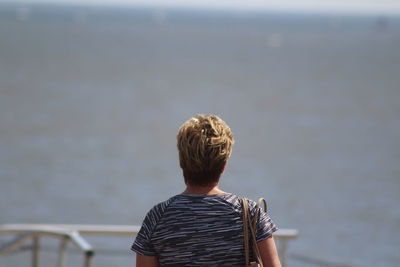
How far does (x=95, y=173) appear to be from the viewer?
103 feet

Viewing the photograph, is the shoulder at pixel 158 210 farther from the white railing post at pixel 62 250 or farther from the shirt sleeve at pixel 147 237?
the white railing post at pixel 62 250

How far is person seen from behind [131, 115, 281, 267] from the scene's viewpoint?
2.62m

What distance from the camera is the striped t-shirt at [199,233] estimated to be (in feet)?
8.62

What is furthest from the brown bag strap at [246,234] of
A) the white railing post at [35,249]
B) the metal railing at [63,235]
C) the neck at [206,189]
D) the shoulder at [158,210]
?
the white railing post at [35,249]

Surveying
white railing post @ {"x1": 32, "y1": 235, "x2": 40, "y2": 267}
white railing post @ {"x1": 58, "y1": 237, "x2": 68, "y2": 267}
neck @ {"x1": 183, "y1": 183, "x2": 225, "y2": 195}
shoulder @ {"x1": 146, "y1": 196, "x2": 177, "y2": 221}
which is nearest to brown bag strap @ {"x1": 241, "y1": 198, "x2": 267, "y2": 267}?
neck @ {"x1": 183, "y1": 183, "x2": 225, "y2": 195}

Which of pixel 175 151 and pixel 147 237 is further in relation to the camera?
pixel 175 151

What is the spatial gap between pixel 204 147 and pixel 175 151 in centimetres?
3552

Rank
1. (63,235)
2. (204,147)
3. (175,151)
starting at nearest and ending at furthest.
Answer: (204,147)
(63,235)
(175,151)

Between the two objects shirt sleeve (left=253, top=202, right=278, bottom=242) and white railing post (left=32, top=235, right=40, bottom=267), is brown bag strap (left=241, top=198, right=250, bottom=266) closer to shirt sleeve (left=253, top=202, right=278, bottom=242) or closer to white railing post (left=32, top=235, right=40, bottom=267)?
shirt sleeve (left=253, top=202, right=278, bottom=242)

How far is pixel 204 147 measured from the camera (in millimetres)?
2596

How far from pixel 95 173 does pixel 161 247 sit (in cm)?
2889

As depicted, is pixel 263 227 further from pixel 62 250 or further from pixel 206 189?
pixel 62 250

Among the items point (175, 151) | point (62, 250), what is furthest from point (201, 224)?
point (175, 151)

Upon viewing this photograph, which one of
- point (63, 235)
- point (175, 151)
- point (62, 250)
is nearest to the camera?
point (63, 235)
